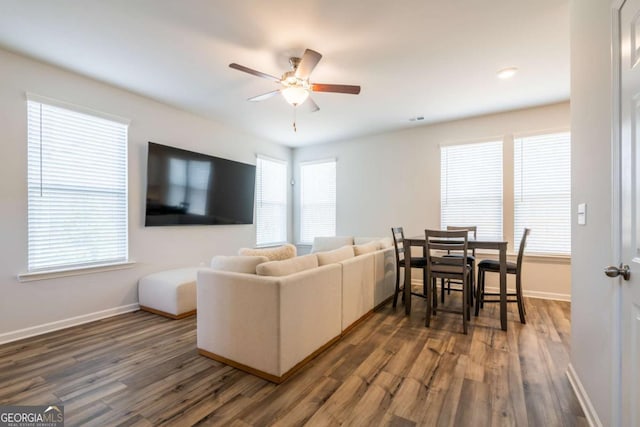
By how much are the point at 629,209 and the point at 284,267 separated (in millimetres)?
1917

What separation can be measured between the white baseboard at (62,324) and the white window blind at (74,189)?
58 centimetres

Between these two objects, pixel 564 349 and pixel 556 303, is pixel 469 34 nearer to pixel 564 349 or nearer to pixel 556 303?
pixel 564 349

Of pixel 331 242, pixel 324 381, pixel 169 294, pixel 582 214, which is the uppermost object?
pixel 582 214

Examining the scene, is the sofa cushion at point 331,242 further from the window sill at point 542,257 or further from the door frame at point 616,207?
the door frame at point 616,207

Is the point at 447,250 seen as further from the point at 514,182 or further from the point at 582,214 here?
the point at 514,182

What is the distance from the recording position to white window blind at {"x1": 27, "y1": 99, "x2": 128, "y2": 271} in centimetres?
285

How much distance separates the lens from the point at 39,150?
9.40ft

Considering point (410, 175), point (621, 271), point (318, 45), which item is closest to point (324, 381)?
point (621, 271)

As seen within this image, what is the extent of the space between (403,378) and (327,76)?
2.95 m

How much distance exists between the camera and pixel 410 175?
194 inches

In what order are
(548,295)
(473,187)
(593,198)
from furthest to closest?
(473,187) → (548,295) → (593,198)

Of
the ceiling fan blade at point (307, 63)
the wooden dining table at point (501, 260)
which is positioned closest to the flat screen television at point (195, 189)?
the ceiling fan blade at point (307, 63)

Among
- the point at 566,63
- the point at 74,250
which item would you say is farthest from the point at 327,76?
the point at 74,250

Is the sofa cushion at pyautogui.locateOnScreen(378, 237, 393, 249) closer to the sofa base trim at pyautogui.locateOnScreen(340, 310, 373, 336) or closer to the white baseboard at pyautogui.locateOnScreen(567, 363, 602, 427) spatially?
the sofa base trim at pyautogui.locateOnScreen(340, 310, 373, 336)
